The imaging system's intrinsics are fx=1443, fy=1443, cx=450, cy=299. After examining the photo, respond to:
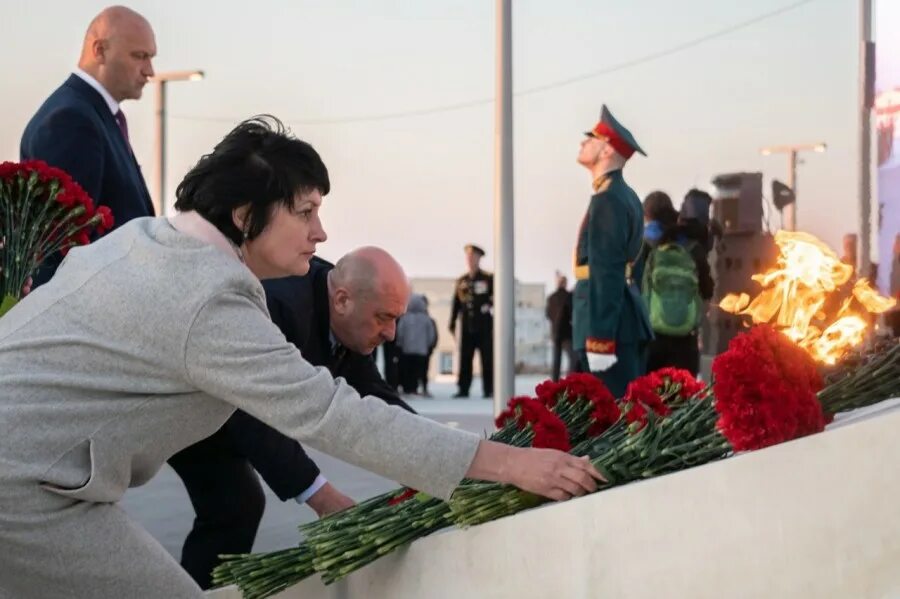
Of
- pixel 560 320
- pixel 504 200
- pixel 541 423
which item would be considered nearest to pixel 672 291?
pixel 504 200

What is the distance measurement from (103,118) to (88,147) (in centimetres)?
22

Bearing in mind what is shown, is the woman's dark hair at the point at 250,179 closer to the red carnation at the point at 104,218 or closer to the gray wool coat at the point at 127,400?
the gray wool coat at the point at 127,400

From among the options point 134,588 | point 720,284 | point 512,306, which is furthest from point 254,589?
point 720,284

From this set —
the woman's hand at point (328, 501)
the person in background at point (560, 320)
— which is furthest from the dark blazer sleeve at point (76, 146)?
the person in background at point (560, 320)

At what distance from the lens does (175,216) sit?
279 centimetres

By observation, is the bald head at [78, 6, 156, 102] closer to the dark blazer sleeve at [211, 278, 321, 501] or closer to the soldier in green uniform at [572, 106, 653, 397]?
the dark blazer sleeve at [211, 278, 321, 501]

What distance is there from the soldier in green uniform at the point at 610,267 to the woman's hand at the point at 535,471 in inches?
149

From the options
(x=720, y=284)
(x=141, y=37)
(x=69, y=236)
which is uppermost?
(x=141, y=37)

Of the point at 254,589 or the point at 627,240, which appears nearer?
the point at 254,589

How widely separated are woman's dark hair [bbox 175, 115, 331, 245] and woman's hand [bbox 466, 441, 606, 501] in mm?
604

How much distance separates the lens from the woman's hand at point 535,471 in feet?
8.98

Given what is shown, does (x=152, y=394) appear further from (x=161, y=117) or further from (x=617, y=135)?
(x=161, y=117)

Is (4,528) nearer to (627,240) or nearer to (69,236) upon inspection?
(69,236)

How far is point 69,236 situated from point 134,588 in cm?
144
